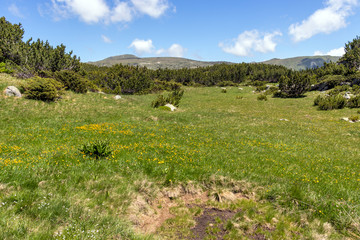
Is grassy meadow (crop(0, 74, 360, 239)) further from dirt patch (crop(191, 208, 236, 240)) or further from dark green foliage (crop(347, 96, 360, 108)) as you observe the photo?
dark green foliage (crop(347, 96, 360, 108))

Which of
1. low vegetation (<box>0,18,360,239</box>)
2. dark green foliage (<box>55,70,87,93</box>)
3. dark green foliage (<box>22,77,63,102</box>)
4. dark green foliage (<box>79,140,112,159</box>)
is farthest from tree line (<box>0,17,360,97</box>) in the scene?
dark green foliage (<box>79,140,112,159</box>)

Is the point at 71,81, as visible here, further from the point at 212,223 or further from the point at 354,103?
the point at 354,103

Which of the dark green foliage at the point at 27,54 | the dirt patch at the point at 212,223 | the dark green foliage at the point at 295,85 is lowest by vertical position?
the dirt patch at the point at 212,223

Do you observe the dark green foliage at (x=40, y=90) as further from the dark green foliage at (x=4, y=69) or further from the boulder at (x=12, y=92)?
the dark green foliage at (x=4, y=69)

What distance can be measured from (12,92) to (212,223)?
2279 centimetres

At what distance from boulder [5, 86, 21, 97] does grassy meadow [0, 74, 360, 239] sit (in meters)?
5.38

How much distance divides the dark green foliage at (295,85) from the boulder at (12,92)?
159 feet

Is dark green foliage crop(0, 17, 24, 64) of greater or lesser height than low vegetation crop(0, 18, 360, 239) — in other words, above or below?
above

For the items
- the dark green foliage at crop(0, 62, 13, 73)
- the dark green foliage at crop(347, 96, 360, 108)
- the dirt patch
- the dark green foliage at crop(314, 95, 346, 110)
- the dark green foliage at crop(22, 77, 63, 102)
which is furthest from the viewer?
the dark green foliage at crop(314, 95, 346, 110)

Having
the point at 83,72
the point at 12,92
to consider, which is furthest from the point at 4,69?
the point at 83,72

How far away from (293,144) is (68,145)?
15.5 meters

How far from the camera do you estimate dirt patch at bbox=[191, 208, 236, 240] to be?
5.15 metres

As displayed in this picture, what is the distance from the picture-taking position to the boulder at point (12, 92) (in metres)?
17.9

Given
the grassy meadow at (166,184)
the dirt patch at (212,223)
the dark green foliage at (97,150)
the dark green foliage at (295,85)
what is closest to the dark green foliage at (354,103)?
the dark green foliage at (295,85)
